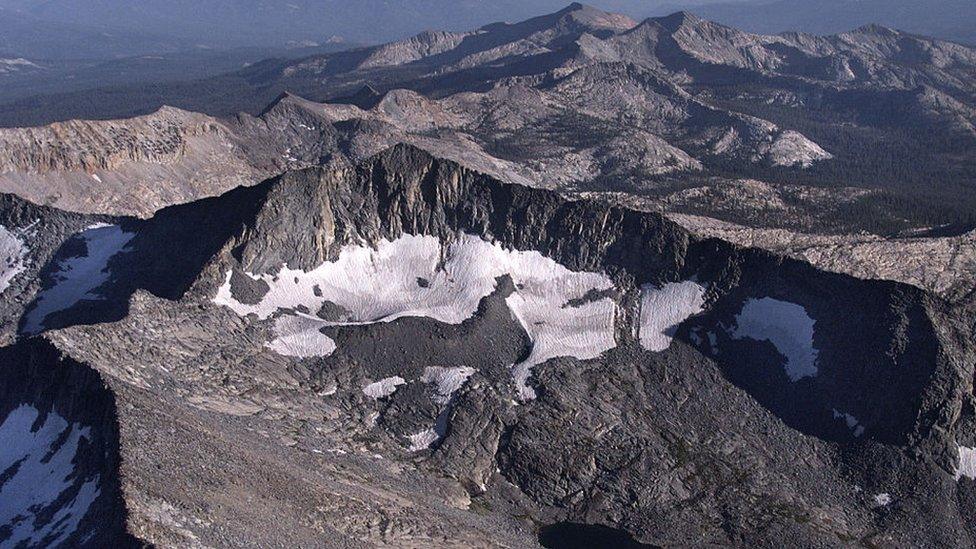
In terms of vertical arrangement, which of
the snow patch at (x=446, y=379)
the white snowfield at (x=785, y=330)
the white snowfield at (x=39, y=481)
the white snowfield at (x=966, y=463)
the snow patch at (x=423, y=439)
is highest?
the white snowfield at (x=39, y=481)

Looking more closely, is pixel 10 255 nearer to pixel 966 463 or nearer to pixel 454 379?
pixel 454 379

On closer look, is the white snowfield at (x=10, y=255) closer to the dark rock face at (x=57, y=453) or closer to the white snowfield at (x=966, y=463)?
the dark rock face at (x=57, y=453)

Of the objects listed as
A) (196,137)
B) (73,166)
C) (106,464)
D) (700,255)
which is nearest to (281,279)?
(106,464)

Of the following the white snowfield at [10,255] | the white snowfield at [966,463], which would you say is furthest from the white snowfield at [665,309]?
the white snowfield at [10,255]

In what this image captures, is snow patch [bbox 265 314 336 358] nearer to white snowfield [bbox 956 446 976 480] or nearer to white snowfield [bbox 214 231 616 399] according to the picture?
white snowfield [bbox 214 231 616 399]

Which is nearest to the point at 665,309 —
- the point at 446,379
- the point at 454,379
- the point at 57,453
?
the point at 454,379
